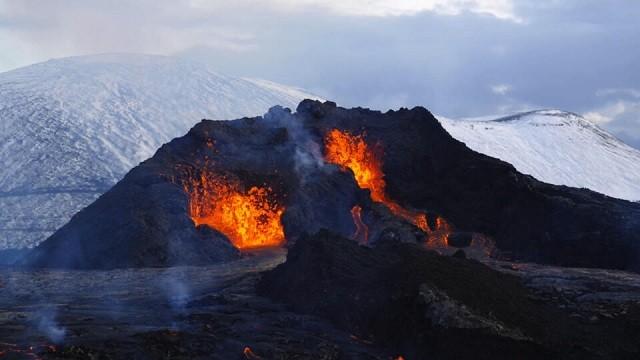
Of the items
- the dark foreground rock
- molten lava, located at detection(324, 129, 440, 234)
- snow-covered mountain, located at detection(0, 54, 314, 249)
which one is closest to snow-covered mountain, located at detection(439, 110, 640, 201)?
snow-covered mountain, located at detection(0, 54, 314, 249)

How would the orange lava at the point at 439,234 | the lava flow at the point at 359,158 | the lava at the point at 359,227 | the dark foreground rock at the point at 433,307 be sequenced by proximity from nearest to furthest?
the dark foreground rock at the point at 433,307
the orange lava at the point at 439,234
the lava at the point at 359,227
the lava flow at the point at 359,158

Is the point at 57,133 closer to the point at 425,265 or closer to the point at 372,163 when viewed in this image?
the point at 372,163

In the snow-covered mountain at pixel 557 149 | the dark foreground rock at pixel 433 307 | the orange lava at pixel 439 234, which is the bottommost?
the dark foreground rock at pixel 433 307

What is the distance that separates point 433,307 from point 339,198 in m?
23.7

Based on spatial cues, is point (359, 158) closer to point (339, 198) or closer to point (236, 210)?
point (339, 198)

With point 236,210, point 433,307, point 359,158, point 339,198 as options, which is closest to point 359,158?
point 359,158

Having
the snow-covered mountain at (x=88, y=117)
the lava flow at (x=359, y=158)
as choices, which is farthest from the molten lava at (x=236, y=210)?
the snow-covered mountain at (x=88, y=117)

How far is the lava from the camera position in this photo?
38.8 metres

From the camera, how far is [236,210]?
40125mm

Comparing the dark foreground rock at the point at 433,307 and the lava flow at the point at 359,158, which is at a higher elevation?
the lava flow at the point at 359,158

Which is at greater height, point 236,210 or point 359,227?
point 236,210

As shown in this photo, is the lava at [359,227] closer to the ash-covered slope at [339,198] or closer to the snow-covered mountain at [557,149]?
the ash-covered slope at [339,198]

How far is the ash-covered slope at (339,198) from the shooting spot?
34438mm

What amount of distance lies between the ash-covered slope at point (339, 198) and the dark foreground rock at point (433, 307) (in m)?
11.5
